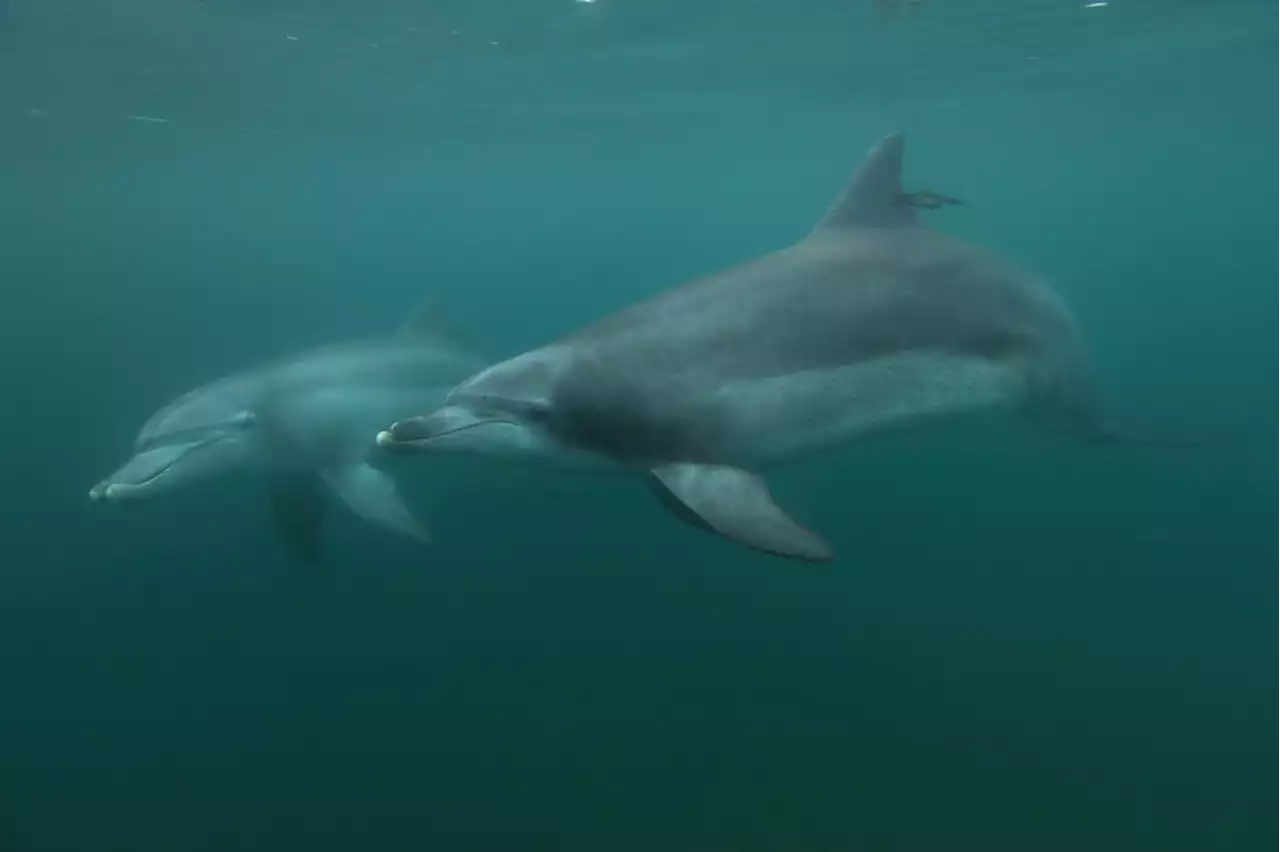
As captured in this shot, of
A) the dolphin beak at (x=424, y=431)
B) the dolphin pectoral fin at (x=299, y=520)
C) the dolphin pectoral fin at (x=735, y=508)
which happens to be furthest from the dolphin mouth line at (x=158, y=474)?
the dolphin pectoral fin at (x=735, y=508)

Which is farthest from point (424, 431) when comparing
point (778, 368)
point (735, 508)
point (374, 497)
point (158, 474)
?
point (374, 497)

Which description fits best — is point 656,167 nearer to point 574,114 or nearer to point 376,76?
point 574,114

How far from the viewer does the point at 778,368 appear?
647 cm

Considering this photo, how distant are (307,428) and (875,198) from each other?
6.26m

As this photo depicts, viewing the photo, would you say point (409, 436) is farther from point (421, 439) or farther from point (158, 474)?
point (158, 474)

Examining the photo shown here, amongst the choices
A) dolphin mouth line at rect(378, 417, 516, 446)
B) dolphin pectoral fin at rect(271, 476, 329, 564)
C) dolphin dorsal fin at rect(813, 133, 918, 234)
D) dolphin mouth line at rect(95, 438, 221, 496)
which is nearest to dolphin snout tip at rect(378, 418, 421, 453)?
dolphin mouth line at rect(378, 417, 516, 446)

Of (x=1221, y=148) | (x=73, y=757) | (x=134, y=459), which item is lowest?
(x=73, y=757)

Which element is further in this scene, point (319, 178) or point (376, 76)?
point (319, 178)

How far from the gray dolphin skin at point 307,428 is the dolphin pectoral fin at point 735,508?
Answer: 461cm

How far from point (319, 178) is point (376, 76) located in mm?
36617

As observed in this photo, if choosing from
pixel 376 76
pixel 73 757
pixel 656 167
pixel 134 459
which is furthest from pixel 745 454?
pixel 656 167

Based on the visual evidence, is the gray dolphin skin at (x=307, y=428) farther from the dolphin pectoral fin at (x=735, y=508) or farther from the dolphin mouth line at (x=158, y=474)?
the dolphin pectoral fin at (x=735, y=508)

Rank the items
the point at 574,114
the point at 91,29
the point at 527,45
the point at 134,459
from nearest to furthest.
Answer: the point at 134,459 → the point at 91,29 → the point at 527,45 → the point at 574,114

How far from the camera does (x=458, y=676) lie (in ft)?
33.1
